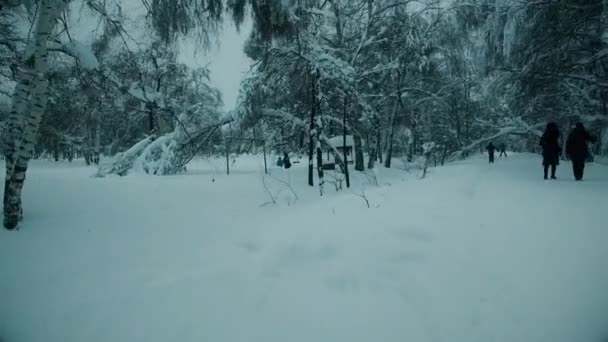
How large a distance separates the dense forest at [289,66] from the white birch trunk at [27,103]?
2cm

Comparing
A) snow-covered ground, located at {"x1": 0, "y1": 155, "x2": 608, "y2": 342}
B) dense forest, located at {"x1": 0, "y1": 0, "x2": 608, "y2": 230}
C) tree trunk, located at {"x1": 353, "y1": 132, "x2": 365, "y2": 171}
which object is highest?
dense forest, located at {"x1": 0, "y1": 0, "x2": 608, "y2": 230}

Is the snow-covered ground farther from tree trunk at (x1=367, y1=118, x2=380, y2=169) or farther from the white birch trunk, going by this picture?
tree trunk at (x1=367, y1=118, x2=380, y2=169)

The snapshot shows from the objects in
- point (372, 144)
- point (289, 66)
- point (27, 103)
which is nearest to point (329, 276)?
point (27, 103)

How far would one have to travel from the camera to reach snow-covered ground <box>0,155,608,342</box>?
84.2 inches

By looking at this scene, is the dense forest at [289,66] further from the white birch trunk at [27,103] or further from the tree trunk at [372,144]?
the tree trunk at [372,144]

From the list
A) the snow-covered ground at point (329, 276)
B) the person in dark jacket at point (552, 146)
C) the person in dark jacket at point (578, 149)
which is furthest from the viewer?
the person in dark jacket at point (552, 146)

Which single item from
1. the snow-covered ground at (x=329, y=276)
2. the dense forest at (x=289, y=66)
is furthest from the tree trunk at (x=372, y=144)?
the snow-covered ground at (x=329, y=276)

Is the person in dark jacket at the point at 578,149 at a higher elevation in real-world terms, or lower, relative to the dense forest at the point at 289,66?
lower

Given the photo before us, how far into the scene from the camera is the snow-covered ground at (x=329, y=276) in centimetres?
214

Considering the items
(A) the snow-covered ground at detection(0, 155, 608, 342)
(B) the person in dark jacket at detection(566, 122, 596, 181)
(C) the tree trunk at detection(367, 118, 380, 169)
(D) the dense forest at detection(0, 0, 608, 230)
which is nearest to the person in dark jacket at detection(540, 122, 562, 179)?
(B) the person in dark jacket at detection(566, 122, 596, 181)

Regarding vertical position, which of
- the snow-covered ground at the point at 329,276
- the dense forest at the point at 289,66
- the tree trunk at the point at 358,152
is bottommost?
the snow-covered ground at the point at 329,276

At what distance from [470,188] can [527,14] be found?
5355 mm

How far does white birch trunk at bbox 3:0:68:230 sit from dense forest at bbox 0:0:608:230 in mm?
16

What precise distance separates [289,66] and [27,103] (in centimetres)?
630
